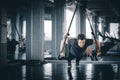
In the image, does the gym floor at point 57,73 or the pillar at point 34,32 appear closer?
the gym floor at point 57,73

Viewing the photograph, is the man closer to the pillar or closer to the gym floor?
the gym floor

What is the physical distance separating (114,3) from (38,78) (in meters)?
13.9

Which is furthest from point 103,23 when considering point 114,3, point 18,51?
point 114,3

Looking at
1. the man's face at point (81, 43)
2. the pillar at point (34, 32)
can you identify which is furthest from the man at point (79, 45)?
the pillar at point (34, 32)

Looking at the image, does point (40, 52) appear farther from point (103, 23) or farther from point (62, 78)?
point (103, 23)

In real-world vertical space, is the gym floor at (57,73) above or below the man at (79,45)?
below

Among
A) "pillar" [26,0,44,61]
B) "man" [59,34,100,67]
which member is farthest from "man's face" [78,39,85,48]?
"pillar" [26,0,44,61]

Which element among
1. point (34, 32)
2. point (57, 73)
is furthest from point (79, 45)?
point (34, 32)

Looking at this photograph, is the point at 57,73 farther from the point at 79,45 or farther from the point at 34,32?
the point at 34,32

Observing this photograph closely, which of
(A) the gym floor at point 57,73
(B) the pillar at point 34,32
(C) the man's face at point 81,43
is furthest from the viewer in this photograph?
(B) the pillar at point 34,32

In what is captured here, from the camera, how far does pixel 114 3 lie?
75.8ft

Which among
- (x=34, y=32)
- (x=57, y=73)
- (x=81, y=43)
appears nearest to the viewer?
(x=57, y=73)

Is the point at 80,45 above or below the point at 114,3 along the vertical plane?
below

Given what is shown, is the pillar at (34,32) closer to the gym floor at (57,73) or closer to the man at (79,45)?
the gym floor at (57,73)
